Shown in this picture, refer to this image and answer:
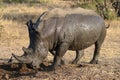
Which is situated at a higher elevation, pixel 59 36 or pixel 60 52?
pixel 59 36

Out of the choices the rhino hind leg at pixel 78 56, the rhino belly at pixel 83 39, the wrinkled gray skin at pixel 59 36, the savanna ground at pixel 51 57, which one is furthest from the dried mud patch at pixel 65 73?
the rhino hind leg at pixel 78 56

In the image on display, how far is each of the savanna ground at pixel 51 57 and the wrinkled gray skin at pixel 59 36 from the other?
0.36 m

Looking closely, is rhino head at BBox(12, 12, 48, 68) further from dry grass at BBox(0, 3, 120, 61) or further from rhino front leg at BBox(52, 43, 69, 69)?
dry grass at BBox(0, 3, 120, 61)

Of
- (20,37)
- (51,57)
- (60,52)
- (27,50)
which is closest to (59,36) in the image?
(60,52)

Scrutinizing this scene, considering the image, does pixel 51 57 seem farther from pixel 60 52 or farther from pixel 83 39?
pixel 60 52

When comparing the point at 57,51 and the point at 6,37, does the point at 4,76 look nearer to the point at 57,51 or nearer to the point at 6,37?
the point at 57,51

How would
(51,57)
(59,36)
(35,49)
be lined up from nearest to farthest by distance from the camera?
1. (35,49)
2. (59,36)
3. (51,57)

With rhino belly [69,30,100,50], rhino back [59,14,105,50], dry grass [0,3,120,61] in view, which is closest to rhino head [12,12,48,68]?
rhino back [59,14,105,50]

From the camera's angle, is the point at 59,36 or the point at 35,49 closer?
the point at 35,49

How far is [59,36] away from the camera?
30.0 feet

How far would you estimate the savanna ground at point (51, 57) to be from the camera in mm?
8875

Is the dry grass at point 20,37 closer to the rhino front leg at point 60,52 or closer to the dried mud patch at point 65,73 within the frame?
the dried mud patch at point 65,73

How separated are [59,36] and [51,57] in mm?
3295

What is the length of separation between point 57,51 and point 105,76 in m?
1.26
